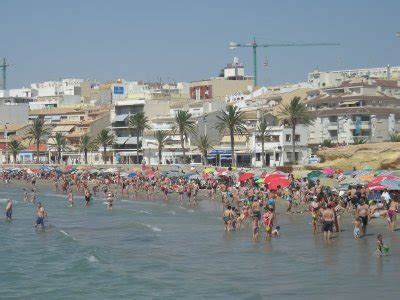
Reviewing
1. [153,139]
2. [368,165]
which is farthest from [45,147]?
[368,165]

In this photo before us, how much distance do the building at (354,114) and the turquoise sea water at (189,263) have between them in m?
37.9

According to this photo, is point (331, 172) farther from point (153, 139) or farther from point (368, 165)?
point (153, 139)

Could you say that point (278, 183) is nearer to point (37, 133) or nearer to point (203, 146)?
point (203, 146)

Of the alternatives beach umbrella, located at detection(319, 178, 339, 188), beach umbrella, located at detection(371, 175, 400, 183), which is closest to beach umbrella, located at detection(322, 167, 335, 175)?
beach umbrella, located at detection(319, 178, 339, 188)

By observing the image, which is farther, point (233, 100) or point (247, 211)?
point (233, 100)

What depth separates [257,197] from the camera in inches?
1544

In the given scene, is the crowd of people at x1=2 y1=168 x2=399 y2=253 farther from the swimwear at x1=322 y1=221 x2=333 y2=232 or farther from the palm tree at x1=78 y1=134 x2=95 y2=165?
the palm tree at x1=78 y1=134 x2=95 y2=165

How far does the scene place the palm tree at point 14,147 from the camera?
101500 mm

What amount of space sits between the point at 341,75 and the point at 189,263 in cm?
9085

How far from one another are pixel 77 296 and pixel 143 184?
39.7m

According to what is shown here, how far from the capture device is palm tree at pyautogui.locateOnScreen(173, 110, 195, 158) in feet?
255

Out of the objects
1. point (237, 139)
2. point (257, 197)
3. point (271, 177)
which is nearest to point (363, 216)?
point (257, 197)

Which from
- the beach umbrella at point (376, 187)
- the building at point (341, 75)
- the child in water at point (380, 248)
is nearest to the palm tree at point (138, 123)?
the building at point (341, 75)

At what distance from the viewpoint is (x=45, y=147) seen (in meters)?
105
